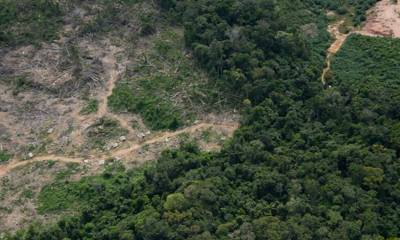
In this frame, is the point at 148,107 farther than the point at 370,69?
No

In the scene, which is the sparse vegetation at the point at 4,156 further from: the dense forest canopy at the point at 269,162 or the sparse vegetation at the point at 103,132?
the sparse vegetation at the point at 103,132

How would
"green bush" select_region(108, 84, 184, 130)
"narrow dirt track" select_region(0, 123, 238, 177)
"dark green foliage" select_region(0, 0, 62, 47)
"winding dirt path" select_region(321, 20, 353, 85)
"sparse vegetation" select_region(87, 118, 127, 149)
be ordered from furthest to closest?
"winding dirt path" select_region(321, 20, 353, 85) < "dark green foliage" select_region(0, 0, 62, 47) < "green bush" select_region(108, 84, 184, 130) < "sparse vegetation" select_region(87, 118, 127, 149) < "narrow dirt track" select_region(0, 123, 238, 177)

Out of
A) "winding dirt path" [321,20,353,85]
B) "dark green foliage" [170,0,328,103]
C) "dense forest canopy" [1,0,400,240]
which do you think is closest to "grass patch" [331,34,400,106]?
"dense forest canopy" [1,0,400,240]

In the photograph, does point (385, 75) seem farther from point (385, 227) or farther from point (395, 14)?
point (385, 227)

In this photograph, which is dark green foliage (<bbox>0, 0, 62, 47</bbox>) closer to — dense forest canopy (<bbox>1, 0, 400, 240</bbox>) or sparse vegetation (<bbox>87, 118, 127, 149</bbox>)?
sparse vegetation (<bbox>87, 118, 127, 149</bbox>)

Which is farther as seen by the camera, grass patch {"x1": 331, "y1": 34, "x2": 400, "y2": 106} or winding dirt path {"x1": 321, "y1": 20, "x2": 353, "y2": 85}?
winding dirt path {"x1": 321, "y1": 20, "x2": 353, "y2": 85}

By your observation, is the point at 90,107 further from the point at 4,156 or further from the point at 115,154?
the point at 4,156

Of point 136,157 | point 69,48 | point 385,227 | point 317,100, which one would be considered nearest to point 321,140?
point 317,100

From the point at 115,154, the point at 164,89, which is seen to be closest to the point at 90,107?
the point at 115,154

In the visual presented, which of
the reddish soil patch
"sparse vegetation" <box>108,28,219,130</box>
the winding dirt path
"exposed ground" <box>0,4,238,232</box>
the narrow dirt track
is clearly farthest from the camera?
the reddish soil patch
